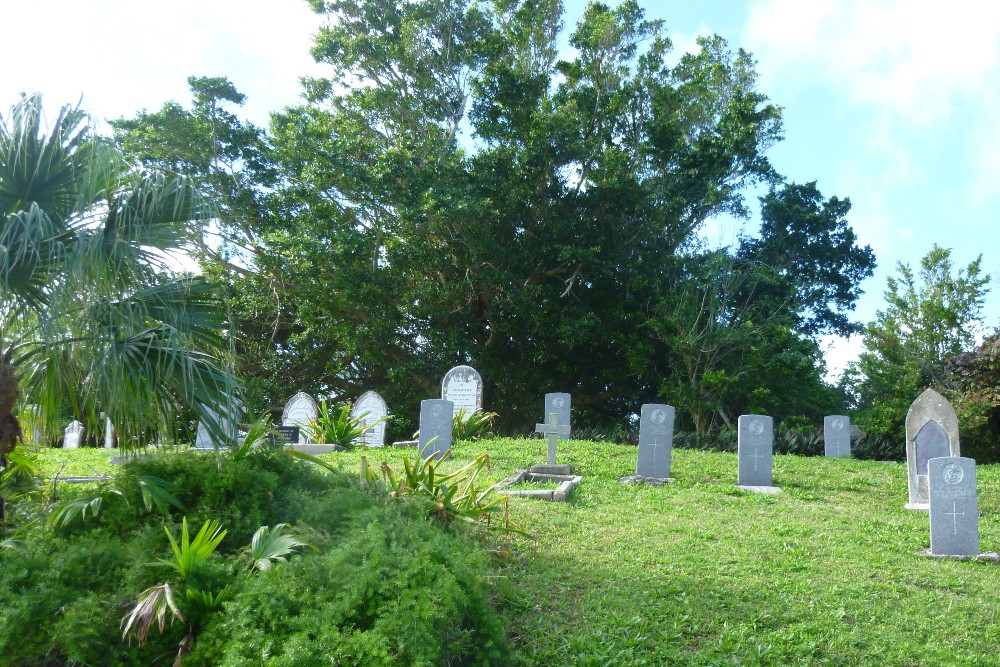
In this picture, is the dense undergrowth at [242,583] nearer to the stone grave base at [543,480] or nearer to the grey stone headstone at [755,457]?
the stone grave base at [543,480]

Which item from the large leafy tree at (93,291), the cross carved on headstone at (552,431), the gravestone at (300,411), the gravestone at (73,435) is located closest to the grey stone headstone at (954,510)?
the cross carved on headstone at (552,431)

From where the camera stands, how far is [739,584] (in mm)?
6566

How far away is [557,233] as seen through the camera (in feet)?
68.3

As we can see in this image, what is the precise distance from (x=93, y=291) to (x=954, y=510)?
7.88 metres

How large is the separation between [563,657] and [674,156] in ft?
60.6

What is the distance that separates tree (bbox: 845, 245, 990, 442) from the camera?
65.6ft

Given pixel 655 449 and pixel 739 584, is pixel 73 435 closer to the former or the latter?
pixel 655 449

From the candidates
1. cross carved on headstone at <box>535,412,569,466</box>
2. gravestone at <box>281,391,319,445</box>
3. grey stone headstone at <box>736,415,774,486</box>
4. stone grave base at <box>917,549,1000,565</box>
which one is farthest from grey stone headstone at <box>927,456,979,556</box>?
gravestone at <box>281,391,319,445</box>

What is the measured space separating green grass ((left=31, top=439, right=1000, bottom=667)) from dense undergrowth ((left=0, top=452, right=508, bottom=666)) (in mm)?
693

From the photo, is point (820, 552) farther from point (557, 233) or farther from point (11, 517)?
point (557, 233)

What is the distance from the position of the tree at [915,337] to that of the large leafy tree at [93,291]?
17.3 meters

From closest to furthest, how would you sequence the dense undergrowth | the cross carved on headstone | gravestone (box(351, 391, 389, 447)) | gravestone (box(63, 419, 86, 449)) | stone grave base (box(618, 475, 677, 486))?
the dense undergrowth → stone grave base (box(618, 475, 677, 486)) → the cross carved on headstone → gravestone (box(351, 391, 389, 447)) → gravestone (box(63, 419, 86, 449))

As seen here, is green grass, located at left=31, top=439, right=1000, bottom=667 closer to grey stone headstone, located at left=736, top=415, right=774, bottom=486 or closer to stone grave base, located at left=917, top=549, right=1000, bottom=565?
stone grave base, located at left=917, top=549, right=1000, bottom=565

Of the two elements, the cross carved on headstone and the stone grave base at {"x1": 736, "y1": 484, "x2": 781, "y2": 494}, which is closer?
the stone grave base at {"x1": 736, "y1": 484, "x2": 781, "y2": 494}
